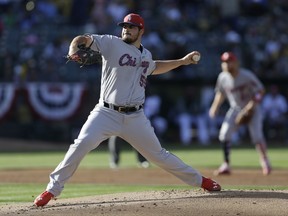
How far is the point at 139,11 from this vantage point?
85.1 feet

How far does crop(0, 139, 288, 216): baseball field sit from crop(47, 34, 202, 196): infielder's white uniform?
1.66 feet

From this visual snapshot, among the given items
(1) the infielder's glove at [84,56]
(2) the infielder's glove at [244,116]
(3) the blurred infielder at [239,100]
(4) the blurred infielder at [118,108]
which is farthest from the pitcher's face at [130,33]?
(2) the infielder's glove at [244,116]

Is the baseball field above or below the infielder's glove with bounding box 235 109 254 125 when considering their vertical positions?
below

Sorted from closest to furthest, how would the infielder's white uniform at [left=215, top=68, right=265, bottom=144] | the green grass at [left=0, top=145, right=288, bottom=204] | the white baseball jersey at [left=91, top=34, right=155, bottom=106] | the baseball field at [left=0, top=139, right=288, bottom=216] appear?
the baseball field at [left=0, top=139, right=288, bottom=216] < the white baseball jersey at [left=91, top=34, right=155, bottom=106] < the green grass at [left=0, top=145, right=288, bottom=204] < the infielder's white uniform at [left=215, top=68, right=265, bottom=144]

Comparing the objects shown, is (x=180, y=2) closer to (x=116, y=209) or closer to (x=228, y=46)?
(x=228, y=46)

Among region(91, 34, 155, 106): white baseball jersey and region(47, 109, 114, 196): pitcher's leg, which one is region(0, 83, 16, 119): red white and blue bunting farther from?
region(47, 109, 114, 196): pitcher's leg

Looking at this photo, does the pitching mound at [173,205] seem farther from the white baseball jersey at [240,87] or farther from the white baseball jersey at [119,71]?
the white baseball jersey at [240,87]

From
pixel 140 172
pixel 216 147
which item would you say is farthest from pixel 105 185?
pixel 216 147

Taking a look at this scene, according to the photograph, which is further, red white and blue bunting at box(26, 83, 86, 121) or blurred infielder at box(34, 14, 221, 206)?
red white and blue bunting at box(26, 83, 86, 121)

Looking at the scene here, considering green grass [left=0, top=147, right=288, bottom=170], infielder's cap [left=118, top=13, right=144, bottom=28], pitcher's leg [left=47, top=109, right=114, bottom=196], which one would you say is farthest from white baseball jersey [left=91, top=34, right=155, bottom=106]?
green grass [left=0, top=147, right=288, bottom=170]

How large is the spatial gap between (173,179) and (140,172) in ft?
4.86

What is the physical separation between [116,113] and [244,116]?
589 cm

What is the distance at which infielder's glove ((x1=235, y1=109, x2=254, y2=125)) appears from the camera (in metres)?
14.0

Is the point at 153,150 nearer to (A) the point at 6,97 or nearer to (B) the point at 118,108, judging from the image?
(B) the point at 118,108
